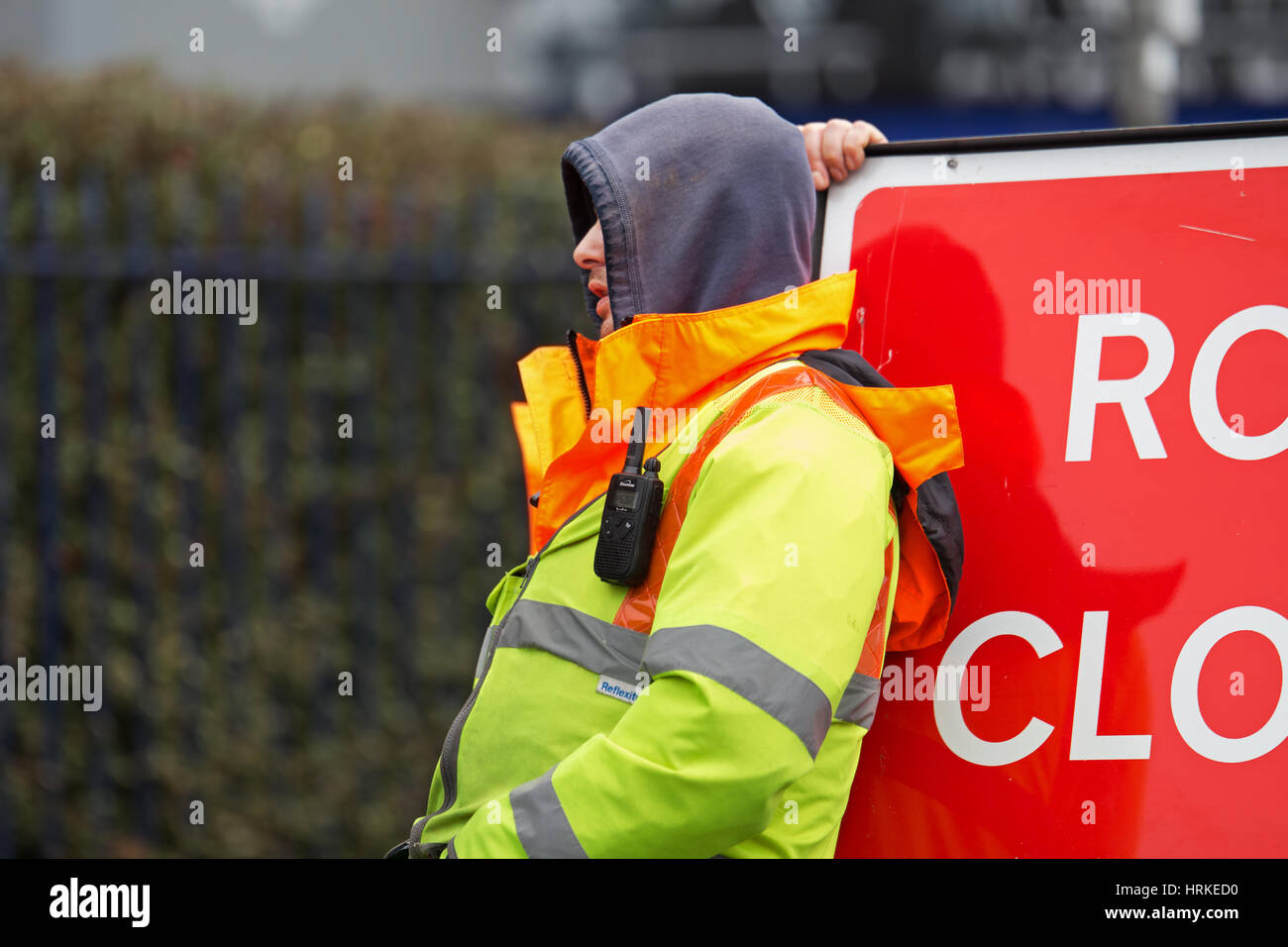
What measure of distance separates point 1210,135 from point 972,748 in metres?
1.04

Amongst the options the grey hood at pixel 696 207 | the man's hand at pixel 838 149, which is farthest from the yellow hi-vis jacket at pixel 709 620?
the man's hand at pixel 838 149

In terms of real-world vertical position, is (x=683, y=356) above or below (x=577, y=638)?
above

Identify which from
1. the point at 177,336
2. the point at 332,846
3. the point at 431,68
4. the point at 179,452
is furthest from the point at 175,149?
the point at 431,68

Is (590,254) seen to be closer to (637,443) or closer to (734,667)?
(637,443)

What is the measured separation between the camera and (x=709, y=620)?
1639mm

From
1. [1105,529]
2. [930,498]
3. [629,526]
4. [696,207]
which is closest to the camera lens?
[629,526]

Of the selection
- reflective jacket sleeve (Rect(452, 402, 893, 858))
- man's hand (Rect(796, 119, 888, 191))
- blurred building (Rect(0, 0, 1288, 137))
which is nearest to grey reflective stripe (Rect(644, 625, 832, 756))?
reflective jacket sleeve (Rect(452, 402, 893, 858))

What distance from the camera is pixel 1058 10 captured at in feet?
30.4

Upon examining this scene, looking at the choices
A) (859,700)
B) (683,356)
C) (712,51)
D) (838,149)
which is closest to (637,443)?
(683,356)

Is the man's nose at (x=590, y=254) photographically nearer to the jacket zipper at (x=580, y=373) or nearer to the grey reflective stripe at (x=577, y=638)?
the jacket zipper at (x=580, y=373)

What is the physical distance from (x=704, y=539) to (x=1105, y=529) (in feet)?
2.39
